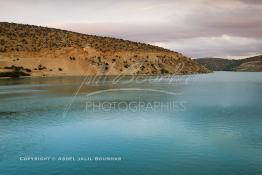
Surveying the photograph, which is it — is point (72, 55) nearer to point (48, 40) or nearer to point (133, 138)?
point (48, 40)

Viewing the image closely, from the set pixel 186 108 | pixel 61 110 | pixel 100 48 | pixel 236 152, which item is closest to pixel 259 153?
pixel 236 152

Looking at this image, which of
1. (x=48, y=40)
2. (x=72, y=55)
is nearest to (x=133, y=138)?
(x=72, y=55)

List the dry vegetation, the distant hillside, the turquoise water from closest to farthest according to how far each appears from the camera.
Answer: the turquoise water, the distant hillside, the dry vegetation

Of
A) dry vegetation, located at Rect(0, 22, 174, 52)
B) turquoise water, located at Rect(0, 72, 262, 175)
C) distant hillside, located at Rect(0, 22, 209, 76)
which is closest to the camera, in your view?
turquoise water, located at Rect(0, 72, 262, 175)

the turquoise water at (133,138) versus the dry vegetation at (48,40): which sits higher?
the dry vegetation at (48,40)

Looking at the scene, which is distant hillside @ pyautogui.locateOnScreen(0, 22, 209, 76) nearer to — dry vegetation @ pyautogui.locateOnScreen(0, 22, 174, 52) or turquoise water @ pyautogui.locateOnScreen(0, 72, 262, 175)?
dry vegetation @ pyautogui.locateOnScreen(0, 22, 174, 52)

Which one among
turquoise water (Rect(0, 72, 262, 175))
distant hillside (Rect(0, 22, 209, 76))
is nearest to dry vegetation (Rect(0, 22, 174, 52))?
distant hillside (Rect(0, 22, 209, 76))

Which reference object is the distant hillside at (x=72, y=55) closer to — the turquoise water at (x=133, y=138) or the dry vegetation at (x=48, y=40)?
the dry vegetation at (x=48, y=40)

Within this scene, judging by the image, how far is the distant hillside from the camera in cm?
13475

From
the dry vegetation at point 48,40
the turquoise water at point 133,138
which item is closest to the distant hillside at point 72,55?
the dry vegetation at point 48,40

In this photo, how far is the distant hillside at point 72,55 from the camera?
134750mm

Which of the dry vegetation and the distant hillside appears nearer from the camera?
the distant hillside

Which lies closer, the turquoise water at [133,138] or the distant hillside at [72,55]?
the turquoise water at [133,138]

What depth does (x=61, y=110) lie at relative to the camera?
49.7m
